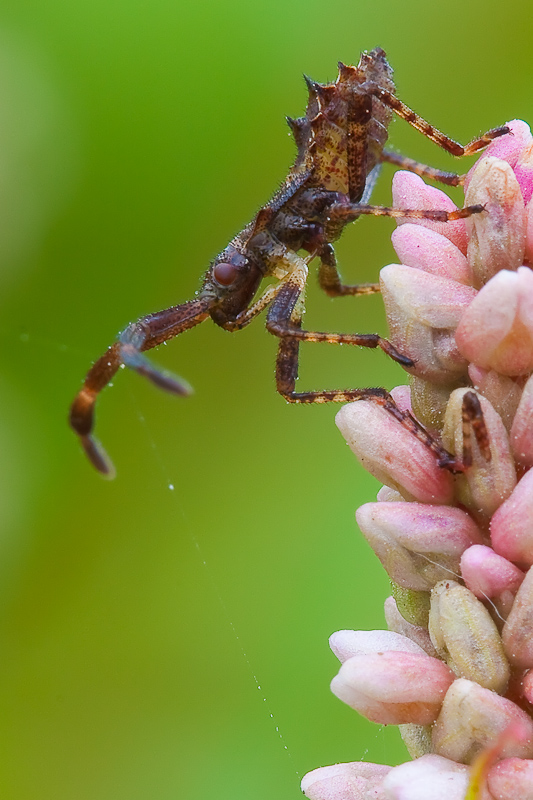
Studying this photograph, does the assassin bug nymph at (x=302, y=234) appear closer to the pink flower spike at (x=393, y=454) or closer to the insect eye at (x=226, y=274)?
the insect eye at (x=226, y=274)

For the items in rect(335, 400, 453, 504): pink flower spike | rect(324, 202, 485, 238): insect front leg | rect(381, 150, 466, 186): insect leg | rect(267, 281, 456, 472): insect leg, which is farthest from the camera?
rect(267, 281, 456, 472): insect leg

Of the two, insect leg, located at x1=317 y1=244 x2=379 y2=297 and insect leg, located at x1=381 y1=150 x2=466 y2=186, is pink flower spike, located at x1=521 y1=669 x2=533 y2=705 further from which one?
insect leg, located at x1=317 y1=244 x2=379 y2=297

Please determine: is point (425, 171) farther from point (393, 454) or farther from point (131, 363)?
point (393, 454)

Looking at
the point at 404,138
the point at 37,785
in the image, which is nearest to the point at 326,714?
the point at 37,785

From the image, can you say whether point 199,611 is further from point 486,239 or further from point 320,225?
point 486,239

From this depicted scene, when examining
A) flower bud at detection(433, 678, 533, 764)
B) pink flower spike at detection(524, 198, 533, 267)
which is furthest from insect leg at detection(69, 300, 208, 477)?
flower bud at detection(433, 678, 533, 764)

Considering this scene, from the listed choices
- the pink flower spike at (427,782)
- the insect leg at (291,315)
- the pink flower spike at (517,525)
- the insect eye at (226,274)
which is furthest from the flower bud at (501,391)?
the insect eye at (226,274)

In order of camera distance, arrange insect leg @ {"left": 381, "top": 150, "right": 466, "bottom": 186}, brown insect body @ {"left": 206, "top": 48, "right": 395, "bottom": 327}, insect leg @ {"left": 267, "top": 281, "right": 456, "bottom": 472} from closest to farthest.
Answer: insect leg @ {"left": 381, "top": 150, "right": 466, "bottom": 186}
insect leg @ {"left": 267, "top": 281, "right": 456, "bottom": 472}
brown insect body @ {"left": 206, "top": 48, "right": 395, "bottom": 327}
